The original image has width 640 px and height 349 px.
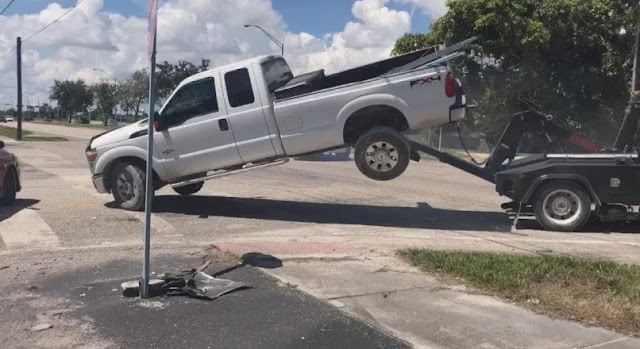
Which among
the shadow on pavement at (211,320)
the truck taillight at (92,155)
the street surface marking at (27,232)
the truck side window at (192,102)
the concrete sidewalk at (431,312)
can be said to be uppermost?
the truck side window at (192,102)

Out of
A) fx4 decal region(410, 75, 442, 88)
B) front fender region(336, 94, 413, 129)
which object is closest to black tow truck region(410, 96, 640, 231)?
front fender region(336, 94, 413, 129)

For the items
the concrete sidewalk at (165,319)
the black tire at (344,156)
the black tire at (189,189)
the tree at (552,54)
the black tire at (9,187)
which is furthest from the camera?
the black tire at (344,156)

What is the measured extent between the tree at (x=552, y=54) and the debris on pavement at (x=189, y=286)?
20.5m

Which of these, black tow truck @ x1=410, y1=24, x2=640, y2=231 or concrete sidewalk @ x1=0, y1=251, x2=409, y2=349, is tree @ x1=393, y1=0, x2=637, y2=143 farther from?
concrete sidewalk @ x1=0, y1=251, x2=409, y2=349

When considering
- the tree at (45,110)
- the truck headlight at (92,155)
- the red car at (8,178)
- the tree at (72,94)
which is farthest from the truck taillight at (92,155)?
the tree at (45,110)

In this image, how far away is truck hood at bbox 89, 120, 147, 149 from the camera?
10438mm

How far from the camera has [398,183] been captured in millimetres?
15781

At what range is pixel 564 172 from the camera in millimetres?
9047

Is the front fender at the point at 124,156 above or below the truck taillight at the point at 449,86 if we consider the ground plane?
below

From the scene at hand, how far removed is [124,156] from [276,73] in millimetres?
2983

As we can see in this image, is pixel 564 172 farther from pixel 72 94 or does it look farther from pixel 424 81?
pixel 72 94

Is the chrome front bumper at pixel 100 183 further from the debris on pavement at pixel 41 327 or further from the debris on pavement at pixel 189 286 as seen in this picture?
the debris on pavement at pixel 41 327

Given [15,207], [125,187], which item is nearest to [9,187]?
[15,207]

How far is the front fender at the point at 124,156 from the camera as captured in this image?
1036 cm
